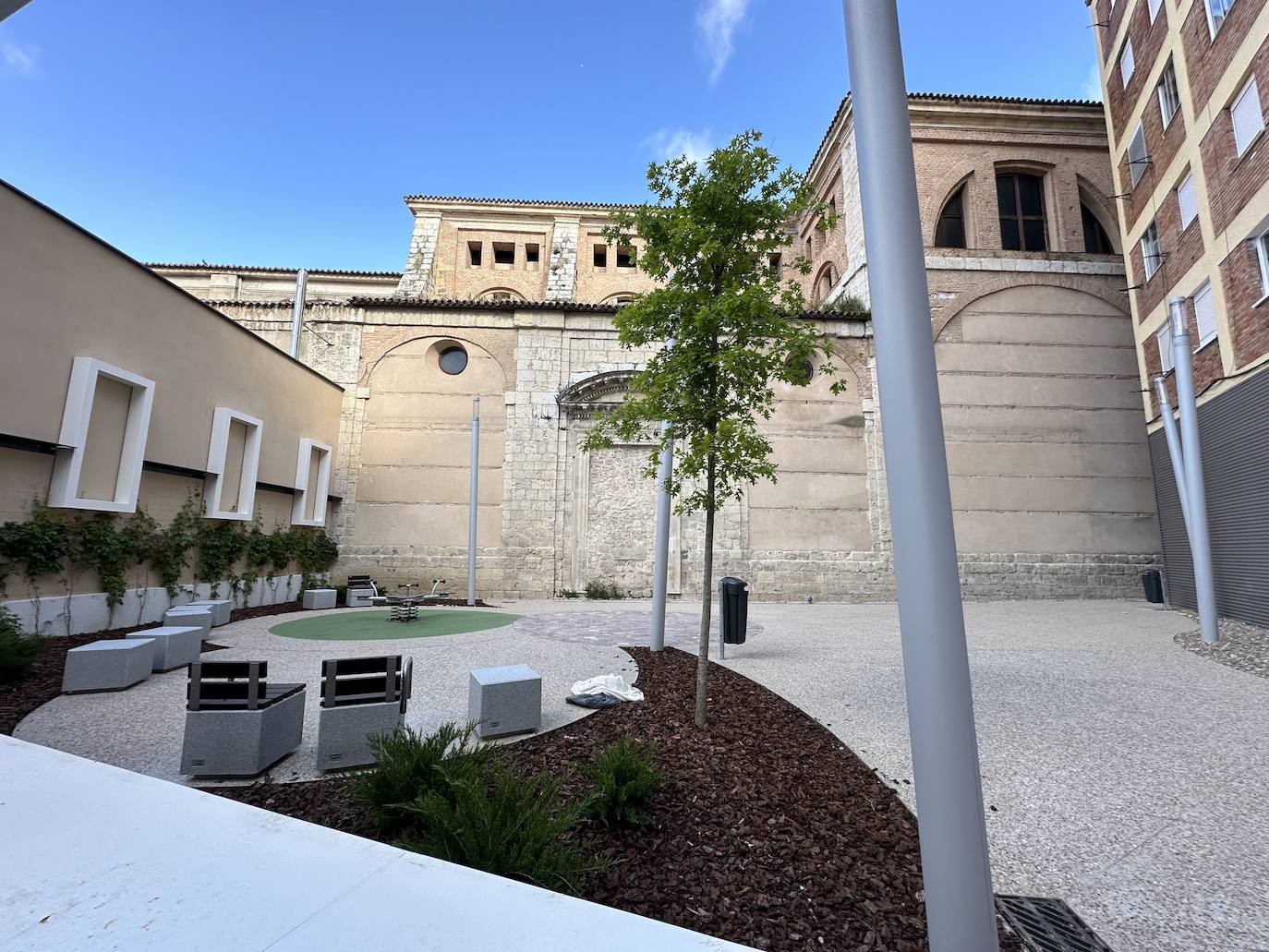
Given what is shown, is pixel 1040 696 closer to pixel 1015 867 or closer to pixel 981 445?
pixel 1015 867

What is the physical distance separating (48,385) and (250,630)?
15.0 feet

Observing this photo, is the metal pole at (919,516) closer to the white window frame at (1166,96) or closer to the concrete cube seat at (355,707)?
the concrete cube seat at (355,707)

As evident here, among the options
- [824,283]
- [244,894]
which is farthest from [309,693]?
[824,283]

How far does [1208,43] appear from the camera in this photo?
11.0 meters

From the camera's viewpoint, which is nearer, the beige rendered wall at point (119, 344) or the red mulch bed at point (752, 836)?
the red mulch bed at point (752, 836)

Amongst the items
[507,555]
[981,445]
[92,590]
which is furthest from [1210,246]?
[92,590]

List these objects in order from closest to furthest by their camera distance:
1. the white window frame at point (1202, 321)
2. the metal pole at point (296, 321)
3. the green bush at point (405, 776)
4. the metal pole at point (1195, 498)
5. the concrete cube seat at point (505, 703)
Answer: the green bush at point (405, 776)
the concrete cube seat at point (505, 703)
the metal pole at point (1195, 498)
the white window frame at point (1202, 321)
the metal pole at point (296, 321)

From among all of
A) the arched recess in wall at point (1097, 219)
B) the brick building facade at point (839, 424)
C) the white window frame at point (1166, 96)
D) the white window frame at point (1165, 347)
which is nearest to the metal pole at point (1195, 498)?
the white window frame at point (1165, 347)

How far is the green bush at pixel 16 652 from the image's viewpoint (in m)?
5.66

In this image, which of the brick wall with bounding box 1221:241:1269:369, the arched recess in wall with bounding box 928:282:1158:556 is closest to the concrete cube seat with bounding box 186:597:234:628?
the arched recess in wall with bounding box 928:282:1158:556

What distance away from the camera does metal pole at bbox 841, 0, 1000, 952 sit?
A: 1761 mm

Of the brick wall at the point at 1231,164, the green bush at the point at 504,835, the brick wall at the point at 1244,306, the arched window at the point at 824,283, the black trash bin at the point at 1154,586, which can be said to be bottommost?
the green bush at the point at 504,835

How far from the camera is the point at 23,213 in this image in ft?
26.5

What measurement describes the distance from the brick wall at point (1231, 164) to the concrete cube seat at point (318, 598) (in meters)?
19.7
